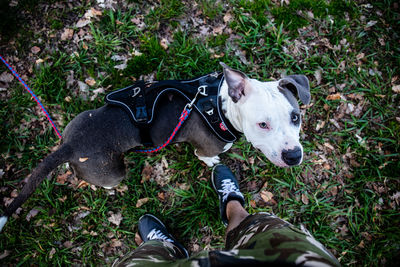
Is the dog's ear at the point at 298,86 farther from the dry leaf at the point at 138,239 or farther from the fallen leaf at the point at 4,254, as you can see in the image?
the fallen leaf at the point at 4,254

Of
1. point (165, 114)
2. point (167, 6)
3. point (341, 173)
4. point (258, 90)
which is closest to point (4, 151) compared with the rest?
point (165, 114)

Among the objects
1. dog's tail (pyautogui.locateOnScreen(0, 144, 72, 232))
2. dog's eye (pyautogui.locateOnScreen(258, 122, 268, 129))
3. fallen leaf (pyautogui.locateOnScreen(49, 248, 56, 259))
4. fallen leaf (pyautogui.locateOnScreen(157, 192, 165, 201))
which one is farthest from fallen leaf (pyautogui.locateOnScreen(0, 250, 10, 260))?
dog's eye (pyautogui.locateOnScreen(258, 122, 268, 129))

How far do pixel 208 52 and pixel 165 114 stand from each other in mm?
1659

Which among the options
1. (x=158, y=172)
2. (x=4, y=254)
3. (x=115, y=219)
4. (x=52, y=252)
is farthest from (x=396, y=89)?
(x=4, y=254)

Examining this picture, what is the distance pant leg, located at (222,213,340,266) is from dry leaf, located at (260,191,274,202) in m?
1.20

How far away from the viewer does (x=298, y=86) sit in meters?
2.44

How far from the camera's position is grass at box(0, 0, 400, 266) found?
3375mm

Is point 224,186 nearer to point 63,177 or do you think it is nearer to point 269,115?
point 269,115

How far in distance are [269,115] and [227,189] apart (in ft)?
4.95

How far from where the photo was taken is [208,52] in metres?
3.78

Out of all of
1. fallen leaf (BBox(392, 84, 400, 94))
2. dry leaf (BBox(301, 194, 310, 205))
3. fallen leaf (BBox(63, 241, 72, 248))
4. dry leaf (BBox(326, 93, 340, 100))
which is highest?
dry leaf (BBox(326, 93, 340, 100))

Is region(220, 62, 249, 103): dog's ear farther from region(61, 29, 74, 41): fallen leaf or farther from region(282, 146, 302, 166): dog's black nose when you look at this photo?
region(61, 29, 74, 41): fallen leaf

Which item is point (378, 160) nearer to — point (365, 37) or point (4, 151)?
point (365, 37)

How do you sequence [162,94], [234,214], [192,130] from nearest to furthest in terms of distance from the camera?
[162,94], [192,130], [234,214]
